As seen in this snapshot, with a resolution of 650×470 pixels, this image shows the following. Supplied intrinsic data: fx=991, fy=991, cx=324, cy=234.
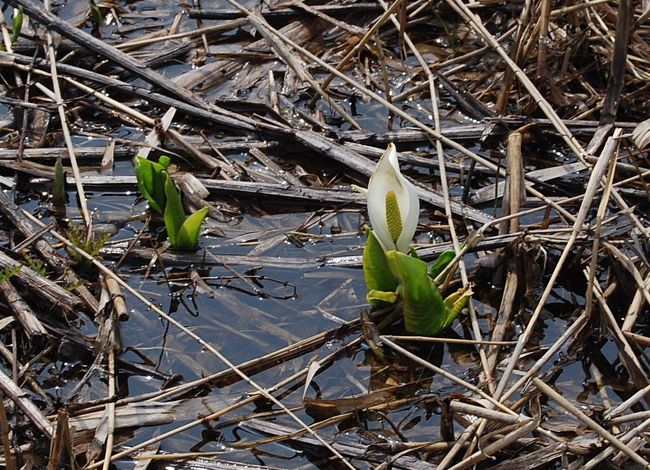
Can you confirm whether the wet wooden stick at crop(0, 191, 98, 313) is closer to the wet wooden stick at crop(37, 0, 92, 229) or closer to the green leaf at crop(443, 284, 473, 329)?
the wet wooden stick at crop(37, 0, 92, 229)

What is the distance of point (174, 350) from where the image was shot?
9.48 feet

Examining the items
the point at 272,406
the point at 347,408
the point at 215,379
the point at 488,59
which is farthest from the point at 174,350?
the point at 488,59

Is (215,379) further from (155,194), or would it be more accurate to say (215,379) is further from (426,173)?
(426,173)

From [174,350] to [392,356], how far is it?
63 cm

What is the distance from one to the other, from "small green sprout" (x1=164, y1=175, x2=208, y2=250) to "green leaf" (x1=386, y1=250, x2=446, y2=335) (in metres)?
0.68

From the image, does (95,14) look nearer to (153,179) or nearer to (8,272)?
(153,179)

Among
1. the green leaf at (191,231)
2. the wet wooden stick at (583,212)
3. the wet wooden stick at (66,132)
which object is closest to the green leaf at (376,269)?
the wet wooden stick at (583,212)

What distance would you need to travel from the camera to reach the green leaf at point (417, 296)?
2646 mm

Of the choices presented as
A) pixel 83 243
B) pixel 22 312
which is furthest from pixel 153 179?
pixel 22 312

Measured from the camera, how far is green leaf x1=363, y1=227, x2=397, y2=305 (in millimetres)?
2787

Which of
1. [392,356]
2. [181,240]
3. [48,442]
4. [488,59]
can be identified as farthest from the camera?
[488,59]

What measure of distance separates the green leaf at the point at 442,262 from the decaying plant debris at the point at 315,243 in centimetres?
3

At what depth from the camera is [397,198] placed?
2775 millimetres

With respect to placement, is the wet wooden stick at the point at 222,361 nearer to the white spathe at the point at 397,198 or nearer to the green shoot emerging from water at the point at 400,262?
the green shoot emerging from water at the point at 400,262
